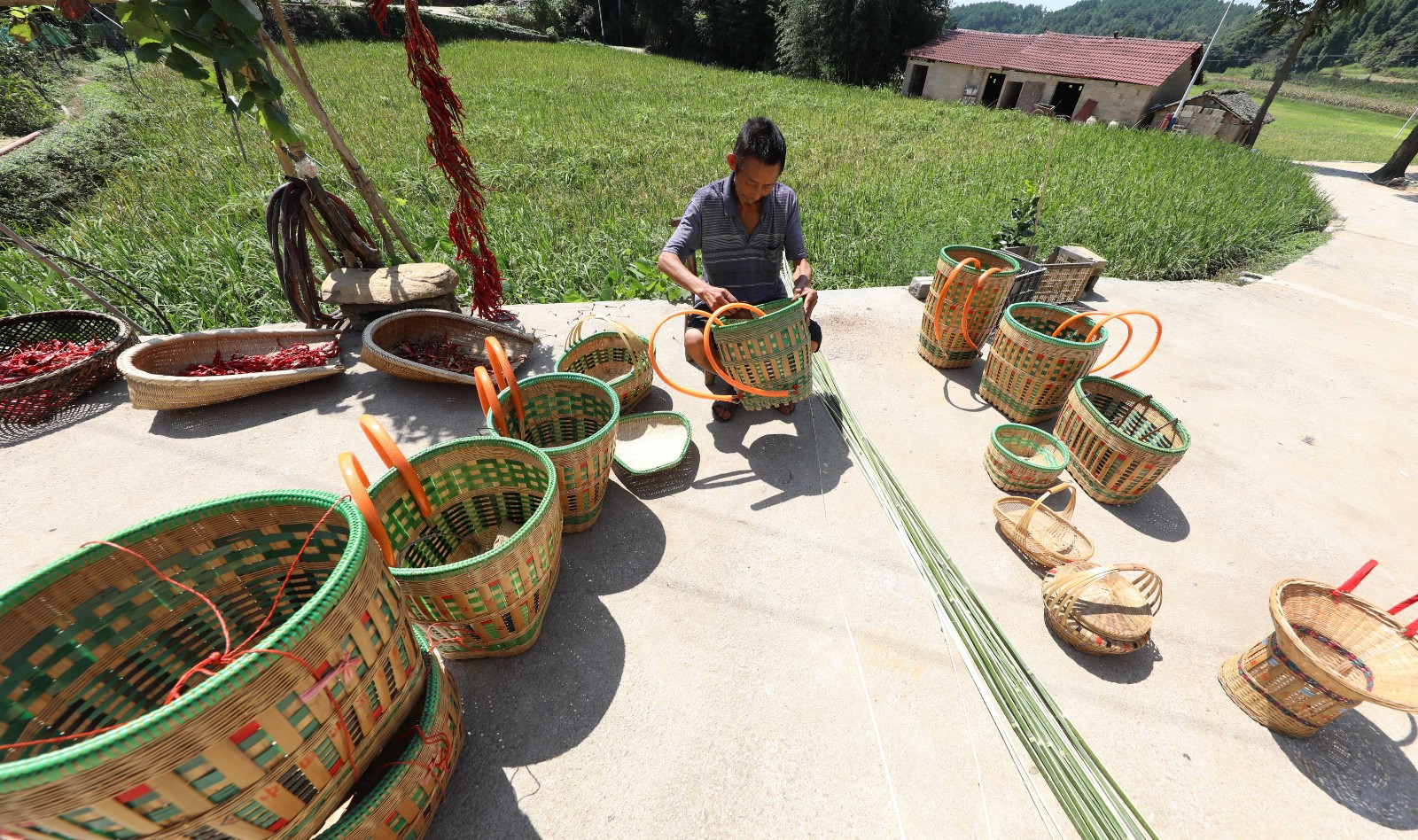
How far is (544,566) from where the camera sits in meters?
1.71

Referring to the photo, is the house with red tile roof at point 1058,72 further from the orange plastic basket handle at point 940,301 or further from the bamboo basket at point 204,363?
the bamboo basket at point 204,363

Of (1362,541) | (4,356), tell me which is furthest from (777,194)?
(4,356)

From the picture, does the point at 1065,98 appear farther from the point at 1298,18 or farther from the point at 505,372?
the point at 505,372

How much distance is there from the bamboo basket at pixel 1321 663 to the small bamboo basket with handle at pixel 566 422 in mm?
2367

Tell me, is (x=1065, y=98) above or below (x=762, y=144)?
above

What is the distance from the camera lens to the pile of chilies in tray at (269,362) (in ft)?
9.89

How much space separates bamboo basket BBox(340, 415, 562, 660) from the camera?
146 cm

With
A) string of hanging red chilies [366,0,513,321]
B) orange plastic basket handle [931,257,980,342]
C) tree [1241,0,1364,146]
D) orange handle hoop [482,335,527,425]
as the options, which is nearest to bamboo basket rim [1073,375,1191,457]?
orange plastic basket handle [931,257,980,342]

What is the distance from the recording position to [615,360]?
3.17 m

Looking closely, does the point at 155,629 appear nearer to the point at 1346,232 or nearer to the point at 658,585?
the point at 658,585

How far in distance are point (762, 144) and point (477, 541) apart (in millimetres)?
2213

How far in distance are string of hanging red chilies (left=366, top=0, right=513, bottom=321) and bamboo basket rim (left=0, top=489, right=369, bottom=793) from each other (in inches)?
88.0

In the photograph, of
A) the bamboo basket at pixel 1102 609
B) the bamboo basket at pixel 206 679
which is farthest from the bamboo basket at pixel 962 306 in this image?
the bamboo basket at pixel 206 679

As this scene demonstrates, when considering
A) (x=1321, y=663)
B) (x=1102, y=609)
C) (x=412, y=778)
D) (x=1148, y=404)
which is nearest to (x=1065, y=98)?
(x=1148, y=404)
